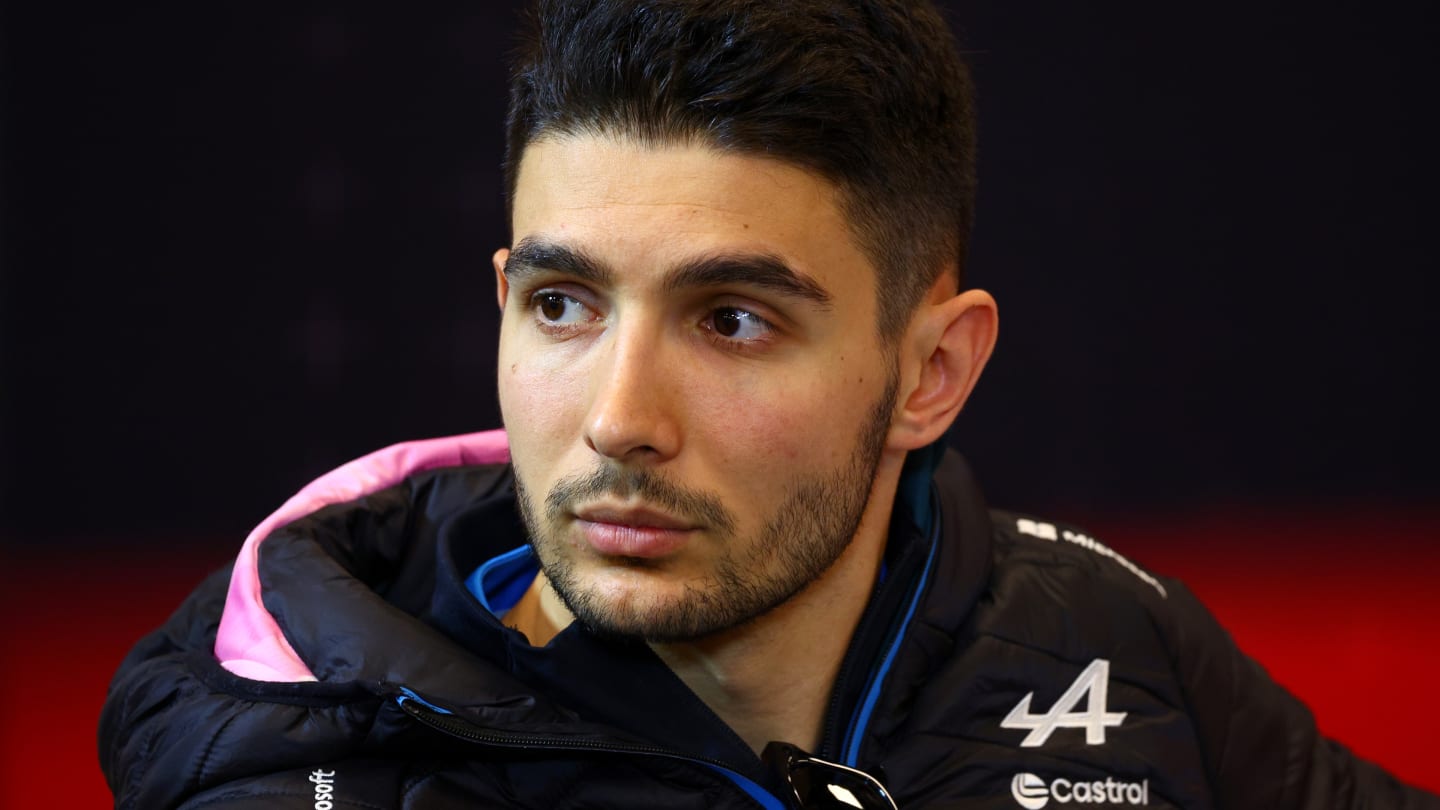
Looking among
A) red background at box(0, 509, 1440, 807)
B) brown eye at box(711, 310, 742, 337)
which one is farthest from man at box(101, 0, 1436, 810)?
red background at box(0, 509, 1440, 807)

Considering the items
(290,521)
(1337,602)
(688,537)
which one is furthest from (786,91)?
(1337,602)

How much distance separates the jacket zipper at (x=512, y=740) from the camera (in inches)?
42.5

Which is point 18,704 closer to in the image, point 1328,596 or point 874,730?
point 874,730

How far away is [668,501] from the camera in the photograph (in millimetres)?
1105

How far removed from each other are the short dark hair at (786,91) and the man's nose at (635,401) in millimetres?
168

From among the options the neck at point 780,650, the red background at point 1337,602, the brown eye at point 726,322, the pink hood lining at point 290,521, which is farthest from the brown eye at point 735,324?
the red background at point 1337,602

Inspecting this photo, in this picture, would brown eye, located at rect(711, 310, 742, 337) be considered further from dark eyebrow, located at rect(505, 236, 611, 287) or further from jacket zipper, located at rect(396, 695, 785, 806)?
jacket zipper, located at rect(396, 695, 785, 806)

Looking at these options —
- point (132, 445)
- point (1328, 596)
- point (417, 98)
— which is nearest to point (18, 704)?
point (132, 445)

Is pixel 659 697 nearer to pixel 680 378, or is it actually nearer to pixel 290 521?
pixel 680 378

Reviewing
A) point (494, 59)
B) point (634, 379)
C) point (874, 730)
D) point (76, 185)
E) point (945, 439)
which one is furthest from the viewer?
point (494, 59)

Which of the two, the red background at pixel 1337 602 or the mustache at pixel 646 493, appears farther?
the red background at pixel 1337 602

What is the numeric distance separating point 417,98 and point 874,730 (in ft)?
3.94

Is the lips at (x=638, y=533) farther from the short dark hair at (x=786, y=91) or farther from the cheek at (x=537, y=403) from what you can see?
the short dark hair at (x=786, y=91)

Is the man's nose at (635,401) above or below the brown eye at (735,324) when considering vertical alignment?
below
